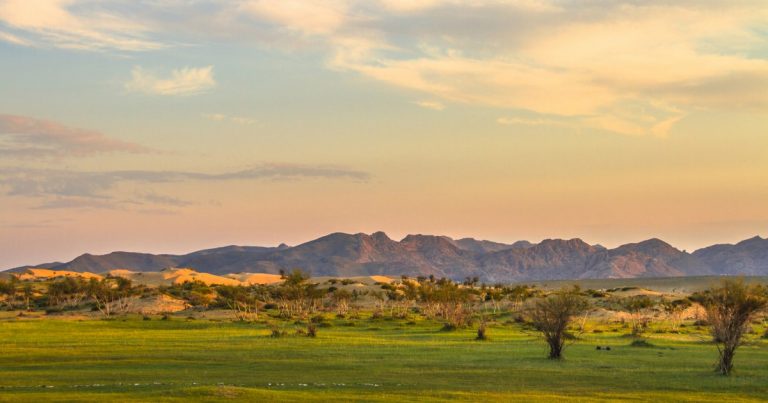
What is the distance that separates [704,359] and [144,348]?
99.3 ft

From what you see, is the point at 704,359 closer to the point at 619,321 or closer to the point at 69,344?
the point at 69,344

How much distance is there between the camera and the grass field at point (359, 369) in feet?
104

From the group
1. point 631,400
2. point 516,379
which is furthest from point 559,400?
point 516,379

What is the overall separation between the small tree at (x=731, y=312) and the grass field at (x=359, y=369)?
1058 millimetres

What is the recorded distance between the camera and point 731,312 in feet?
140

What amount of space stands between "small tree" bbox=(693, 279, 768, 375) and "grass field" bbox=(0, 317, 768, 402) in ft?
3.47

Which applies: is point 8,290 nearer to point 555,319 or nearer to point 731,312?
point 555,319

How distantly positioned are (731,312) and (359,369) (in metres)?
17.2

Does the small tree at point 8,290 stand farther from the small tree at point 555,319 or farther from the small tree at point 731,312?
the small tree at point 731,312

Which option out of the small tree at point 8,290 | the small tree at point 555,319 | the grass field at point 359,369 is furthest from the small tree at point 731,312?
the small tree at point 8,290

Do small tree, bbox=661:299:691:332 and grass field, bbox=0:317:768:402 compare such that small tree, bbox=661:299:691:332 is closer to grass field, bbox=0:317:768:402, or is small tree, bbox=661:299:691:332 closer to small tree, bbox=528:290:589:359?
grass field, bbox=0:317:768:402

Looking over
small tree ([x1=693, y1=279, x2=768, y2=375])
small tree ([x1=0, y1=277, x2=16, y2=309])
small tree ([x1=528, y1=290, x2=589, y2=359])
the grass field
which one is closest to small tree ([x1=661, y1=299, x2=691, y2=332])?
the grass field

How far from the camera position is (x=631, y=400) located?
1236 inches

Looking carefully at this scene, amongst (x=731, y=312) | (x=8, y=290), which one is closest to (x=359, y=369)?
(x=731, y=312)
